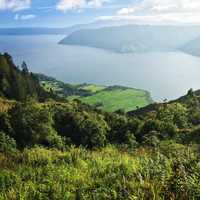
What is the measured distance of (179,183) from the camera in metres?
6.02

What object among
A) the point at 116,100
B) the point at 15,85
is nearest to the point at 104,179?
the point at 15,85

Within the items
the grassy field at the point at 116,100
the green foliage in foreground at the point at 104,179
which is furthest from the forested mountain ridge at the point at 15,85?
the green foliage in foreground at the point at 104,179

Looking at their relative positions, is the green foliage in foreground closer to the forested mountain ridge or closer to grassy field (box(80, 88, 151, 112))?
the forested mountain ridge

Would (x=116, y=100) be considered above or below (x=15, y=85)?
below

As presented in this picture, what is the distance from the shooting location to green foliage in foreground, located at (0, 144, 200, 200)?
20.3ft

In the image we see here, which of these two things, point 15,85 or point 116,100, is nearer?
point 15,85

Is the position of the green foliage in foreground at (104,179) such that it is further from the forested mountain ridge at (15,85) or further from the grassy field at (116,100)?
the grassy field at (116,100)

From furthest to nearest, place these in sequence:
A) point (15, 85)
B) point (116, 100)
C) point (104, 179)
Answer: point (116, 100), point (15, 85), point (104, 179)

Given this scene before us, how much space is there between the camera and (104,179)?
7984 millimetres

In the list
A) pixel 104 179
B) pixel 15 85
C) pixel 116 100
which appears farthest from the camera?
pixel 116 100

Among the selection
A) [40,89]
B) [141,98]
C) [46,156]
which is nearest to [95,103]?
[141,98]

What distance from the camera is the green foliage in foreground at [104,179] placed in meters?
6.20

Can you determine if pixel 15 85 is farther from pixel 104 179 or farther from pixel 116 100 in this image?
pixel 116 100

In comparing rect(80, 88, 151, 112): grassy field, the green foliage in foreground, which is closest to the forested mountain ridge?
rect(80, 88, 151, 112): grassy field
